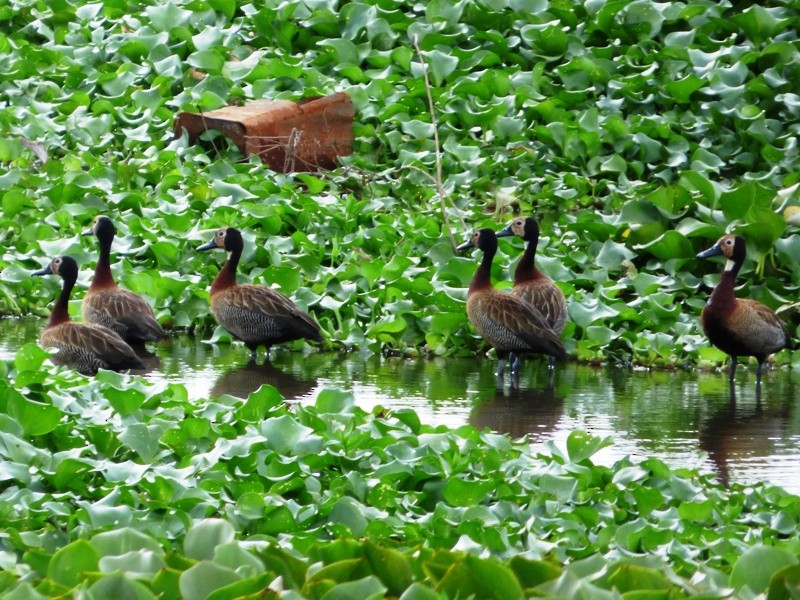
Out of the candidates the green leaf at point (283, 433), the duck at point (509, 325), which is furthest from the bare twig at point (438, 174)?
the green leaf at point (283, 433)

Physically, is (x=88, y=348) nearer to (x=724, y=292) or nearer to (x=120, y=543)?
(x=724, y=292)

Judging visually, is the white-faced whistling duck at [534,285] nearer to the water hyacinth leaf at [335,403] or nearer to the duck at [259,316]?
the duck at [259,316]

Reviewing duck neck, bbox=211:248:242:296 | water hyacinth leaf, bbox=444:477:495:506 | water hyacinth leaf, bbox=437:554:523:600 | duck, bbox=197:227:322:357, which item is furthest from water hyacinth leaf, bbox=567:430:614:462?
duck neck, bbox=211:248:242:296

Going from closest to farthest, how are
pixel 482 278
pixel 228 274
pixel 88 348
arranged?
pixel 88 348 → pixel 482 278 → pixel 228 274

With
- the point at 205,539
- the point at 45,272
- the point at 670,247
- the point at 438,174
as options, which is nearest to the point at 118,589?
the point at 205,539

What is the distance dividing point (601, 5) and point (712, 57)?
150 centimetres

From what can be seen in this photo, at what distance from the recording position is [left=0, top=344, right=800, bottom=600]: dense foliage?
20.7 feet

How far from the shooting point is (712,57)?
51.2 ft

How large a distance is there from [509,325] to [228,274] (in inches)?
93.0

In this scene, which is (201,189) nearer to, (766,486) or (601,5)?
(601,5)

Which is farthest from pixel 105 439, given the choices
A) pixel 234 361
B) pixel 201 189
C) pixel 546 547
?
pixel 201 189

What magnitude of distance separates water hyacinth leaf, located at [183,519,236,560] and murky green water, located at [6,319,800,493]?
4.01 m

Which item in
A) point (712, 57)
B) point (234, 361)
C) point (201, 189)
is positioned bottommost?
point (234, 361)

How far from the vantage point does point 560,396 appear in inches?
415
